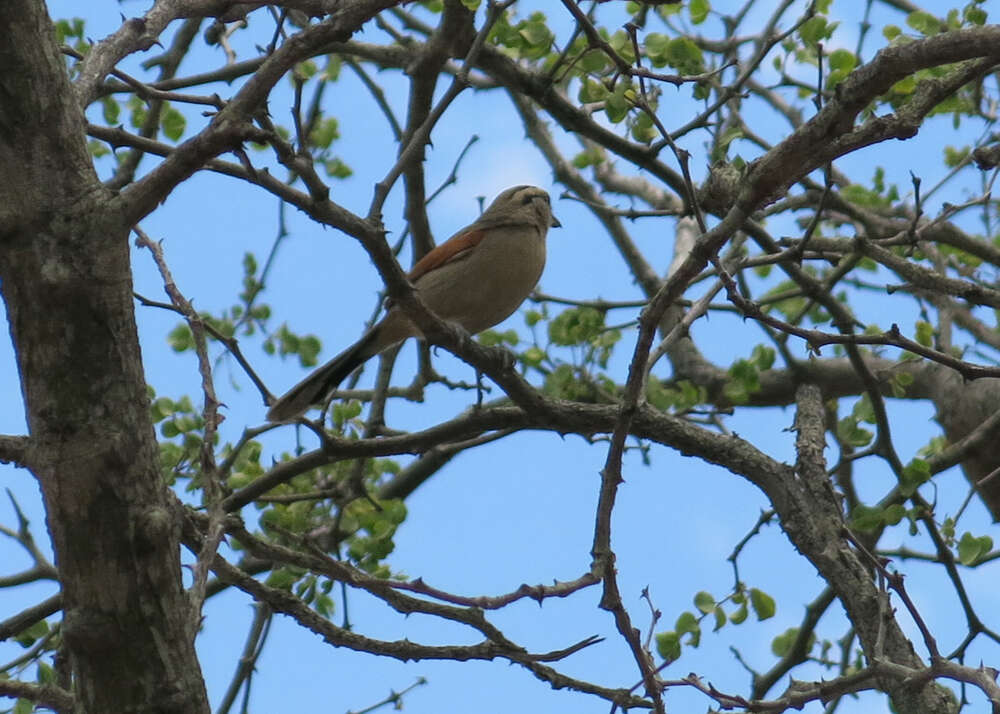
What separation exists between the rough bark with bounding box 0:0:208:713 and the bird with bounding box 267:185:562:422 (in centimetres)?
334

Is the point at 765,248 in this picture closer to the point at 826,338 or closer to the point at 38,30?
the point at 826,338

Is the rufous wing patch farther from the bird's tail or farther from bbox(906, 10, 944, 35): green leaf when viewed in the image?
bbox(906, 10, 944, 35): green leaf

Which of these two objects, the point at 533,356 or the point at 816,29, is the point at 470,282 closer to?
the point at 533,356

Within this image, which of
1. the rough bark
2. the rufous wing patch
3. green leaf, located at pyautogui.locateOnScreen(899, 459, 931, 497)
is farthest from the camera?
the rufous wing patch

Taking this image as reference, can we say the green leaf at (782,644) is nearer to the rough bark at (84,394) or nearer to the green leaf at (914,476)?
the green leaf at (914,476)

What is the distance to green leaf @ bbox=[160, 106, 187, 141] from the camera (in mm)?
6129

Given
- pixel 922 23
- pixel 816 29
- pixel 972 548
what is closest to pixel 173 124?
pixel 816 29

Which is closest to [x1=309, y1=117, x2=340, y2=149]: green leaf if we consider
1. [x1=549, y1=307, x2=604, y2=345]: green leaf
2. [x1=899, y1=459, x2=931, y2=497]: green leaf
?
[x1=549, y1=307, x2=604, y2=345]: green leaf

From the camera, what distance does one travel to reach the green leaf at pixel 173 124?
613 cm

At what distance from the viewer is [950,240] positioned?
691 cm

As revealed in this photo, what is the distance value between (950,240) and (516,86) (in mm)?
2740

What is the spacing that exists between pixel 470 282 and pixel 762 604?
8.05 feet

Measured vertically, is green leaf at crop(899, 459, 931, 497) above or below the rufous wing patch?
below

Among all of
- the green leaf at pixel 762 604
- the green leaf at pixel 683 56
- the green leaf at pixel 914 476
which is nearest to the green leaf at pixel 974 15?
the green leaf at pixel 683 56
